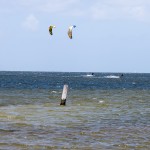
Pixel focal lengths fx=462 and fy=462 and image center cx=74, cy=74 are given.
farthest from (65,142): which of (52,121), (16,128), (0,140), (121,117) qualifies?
(121,117)

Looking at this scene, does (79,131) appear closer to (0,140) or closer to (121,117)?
(0,140)

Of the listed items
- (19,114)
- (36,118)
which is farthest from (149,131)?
(19,114)

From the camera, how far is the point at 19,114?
30.5m

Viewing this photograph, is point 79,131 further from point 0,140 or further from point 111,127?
point 0,140

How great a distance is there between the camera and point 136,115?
102ft

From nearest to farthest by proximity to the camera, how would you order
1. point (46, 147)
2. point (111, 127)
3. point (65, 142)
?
1. point (46, 147)
2. point (65, 142)
3. point (111, 127)

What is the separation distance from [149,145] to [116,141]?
4.89ft

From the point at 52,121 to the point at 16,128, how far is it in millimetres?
3790

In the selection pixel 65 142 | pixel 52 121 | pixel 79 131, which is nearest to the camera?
pixel 65 142

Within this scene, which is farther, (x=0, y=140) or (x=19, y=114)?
(x=19, y=114)

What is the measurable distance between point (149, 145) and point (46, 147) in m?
4.16

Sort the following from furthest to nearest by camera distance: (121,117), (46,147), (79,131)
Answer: (121,117) < (79,131) < (46,147)

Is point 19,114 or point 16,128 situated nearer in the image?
point 16,128

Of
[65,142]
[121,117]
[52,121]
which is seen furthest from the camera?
[121,117]
